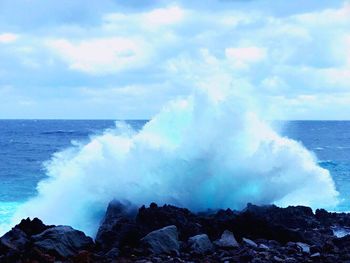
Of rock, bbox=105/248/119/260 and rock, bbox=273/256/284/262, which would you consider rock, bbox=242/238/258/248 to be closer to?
rock, bbox=273/256/284/262

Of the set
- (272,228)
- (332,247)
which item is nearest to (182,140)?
(272,228)

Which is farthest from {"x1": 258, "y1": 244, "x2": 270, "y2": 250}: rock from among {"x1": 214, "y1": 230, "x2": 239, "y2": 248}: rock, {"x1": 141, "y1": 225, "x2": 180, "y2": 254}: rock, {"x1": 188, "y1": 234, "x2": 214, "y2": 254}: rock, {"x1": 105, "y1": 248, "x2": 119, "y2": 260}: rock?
{"x1": 105, "y1": 248, "x2": 119, "y2": 260}: rock

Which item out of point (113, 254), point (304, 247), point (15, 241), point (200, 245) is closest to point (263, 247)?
point (304, 247)

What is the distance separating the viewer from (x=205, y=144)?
20.5 meters

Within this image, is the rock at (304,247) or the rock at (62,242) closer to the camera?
the rock at (62,242)

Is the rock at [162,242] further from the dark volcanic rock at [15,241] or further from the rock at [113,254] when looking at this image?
the dark volcanic rock at [15,241]

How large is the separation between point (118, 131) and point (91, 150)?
1636 millimetres

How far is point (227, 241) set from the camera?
12922mm

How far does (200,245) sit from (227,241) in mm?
767

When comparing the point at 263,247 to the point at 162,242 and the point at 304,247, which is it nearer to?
the point at 304,247

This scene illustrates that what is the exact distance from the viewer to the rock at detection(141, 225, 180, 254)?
1217cm

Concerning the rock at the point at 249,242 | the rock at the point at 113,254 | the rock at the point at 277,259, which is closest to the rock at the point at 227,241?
the rock at the point at 249,242

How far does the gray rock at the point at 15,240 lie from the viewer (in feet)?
39.0

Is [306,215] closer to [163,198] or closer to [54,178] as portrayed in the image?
[163,198]
